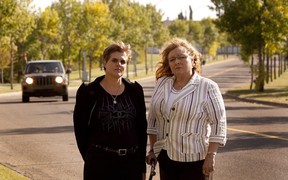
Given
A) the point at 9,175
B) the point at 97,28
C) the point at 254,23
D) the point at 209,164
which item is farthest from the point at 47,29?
the point at 209,164

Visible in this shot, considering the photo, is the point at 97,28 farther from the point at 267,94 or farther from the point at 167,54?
the point at 167,54

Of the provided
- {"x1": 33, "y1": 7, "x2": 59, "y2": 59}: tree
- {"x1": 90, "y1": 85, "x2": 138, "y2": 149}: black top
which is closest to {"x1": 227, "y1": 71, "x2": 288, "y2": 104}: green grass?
{"x1": 90, "y1": 85, "x2": 138, "y2": 149}: black top

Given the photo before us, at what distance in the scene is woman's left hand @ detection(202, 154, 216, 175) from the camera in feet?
17.6

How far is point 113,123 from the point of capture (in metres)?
5.48

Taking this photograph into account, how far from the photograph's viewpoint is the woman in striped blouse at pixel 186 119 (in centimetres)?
540

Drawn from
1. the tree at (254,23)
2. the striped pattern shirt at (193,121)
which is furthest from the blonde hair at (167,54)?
the tree at (254,23)

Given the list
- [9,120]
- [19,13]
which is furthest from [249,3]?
[9,120]

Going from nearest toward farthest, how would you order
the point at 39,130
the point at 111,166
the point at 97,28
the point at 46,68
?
the point at 111,166 → the point at 39,130 → the point at 46,68 → the point at 97,28

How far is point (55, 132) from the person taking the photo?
56.6 ft

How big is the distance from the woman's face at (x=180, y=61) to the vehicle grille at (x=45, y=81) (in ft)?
80.2

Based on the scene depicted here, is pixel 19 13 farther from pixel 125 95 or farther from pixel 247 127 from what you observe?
pixel 125 95

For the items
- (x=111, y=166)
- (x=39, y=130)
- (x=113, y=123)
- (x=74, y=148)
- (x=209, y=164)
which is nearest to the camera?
(x=209, y=164)

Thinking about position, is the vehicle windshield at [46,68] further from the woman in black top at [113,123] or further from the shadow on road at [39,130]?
the woman in black top at [113,123]

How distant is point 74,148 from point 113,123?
878 centimetres
